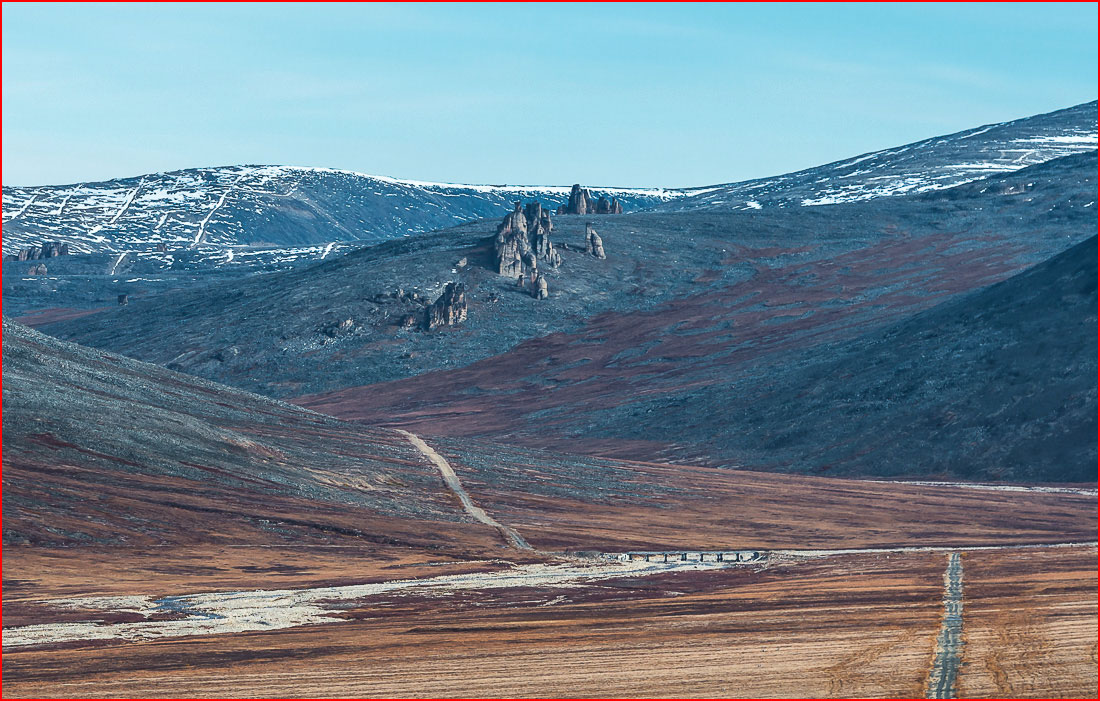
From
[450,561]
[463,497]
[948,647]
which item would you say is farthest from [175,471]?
[948,647]

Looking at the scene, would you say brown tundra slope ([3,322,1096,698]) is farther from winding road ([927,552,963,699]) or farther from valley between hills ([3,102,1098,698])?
winding road ([927,552,963,699])

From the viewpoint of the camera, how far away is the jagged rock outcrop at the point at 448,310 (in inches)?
7726

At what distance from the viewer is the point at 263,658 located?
123ft

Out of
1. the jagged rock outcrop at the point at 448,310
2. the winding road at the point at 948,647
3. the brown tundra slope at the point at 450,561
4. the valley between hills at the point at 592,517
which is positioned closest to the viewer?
the winding road at the point at 948,647

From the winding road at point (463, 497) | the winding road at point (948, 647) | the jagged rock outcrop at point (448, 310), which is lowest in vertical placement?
the winding road at point (463, 497)

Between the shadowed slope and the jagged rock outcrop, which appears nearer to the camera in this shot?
the shadowed slope

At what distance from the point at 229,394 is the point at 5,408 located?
94.8 ft

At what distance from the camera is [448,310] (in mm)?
196750

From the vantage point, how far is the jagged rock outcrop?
19625 cm

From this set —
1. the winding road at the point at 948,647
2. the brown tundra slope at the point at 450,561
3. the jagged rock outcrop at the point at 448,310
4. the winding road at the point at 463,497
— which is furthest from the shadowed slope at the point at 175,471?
the jagged rock outcrop at the point at 448,310

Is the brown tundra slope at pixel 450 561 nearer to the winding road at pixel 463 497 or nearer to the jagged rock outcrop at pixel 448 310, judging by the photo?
A: the winding road at pixel 463 497

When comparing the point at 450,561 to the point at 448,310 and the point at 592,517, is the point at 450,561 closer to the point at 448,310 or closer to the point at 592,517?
the point at 592,517

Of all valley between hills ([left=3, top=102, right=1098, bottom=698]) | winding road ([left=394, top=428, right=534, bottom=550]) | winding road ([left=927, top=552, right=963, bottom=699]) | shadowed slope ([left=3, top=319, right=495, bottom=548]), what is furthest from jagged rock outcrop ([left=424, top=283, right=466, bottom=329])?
winding road ([left=927, top=552, right=963, bottom=699])

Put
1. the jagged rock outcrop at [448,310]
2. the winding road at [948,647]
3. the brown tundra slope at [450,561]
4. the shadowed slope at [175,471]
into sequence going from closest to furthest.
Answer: the winding road at [948,647] < the brown tundra slope at [450,561] < the shadowed slope at [175,471] < the jagged rock outcrop at [448,310]
